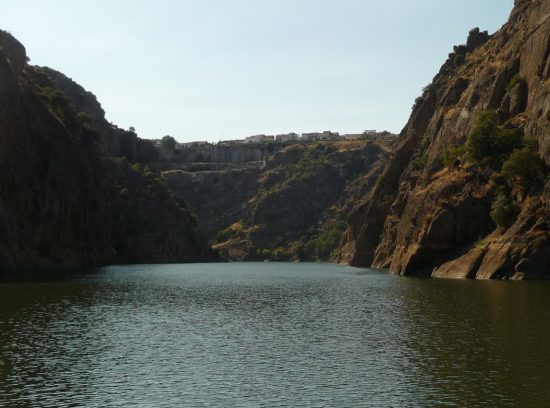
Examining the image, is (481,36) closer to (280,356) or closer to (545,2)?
(545,2)

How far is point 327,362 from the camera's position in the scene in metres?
35.2

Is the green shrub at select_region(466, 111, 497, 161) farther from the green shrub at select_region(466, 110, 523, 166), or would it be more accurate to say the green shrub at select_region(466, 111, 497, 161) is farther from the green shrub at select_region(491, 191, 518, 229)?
the green shrub at select_region(491, 191, 518, 229)

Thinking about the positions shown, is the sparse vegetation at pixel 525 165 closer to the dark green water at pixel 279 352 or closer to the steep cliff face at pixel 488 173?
the steep cliff face at pixel 488 173

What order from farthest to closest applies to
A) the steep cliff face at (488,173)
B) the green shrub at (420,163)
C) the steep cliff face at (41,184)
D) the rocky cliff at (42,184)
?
the green shrub at (420,163) < the rocky cliff at (42,184) < the steep cliff face at (41,184) < the steep cliff face at (488,173)

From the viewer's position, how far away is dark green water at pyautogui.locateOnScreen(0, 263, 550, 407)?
28.4 m

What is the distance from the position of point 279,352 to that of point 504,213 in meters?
65.6

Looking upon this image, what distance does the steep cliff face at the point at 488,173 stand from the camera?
91.3 metres

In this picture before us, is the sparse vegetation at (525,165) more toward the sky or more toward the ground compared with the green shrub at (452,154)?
more toward the ground

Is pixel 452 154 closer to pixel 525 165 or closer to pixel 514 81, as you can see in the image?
pixel 514 81

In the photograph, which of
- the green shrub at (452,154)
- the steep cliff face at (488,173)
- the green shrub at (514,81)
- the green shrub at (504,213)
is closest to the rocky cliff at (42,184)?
the steep cliff face at (488,173)

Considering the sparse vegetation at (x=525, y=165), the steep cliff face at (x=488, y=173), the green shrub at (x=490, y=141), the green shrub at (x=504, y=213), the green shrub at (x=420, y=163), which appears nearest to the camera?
the steep cliff face at (x=488, y=173)

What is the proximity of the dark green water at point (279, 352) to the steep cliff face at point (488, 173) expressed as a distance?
24885 mm

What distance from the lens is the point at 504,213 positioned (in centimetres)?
9462

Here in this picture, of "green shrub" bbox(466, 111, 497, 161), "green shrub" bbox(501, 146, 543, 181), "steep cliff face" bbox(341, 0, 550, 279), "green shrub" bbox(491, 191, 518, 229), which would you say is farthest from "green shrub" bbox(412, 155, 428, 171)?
"green shrub" bbox(491, 191, 518, 229)
